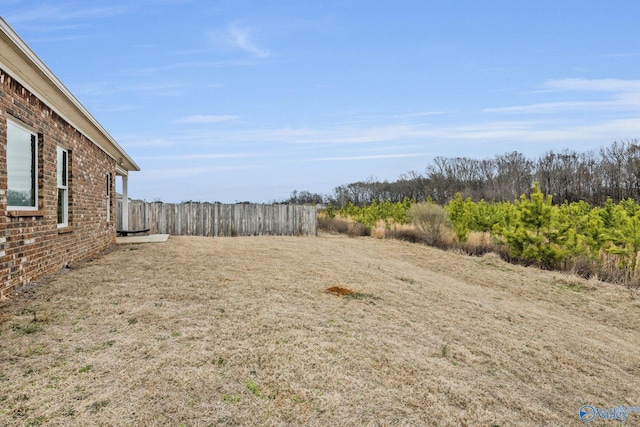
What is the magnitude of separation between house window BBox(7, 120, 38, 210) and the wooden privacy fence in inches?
434

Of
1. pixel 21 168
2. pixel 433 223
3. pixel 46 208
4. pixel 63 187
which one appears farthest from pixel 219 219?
pixel 21 168

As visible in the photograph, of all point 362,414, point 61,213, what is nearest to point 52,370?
point 362,414

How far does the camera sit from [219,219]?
19250mm

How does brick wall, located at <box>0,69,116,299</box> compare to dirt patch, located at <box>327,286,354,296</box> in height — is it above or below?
above

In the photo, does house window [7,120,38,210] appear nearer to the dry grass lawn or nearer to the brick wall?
the brick wall

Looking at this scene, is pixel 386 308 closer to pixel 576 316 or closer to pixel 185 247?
pixel 576 316

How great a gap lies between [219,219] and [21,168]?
12.8m

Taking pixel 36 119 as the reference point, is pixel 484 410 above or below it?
below

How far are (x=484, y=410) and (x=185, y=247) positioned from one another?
9.60 meters

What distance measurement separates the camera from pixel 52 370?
11.8 feet

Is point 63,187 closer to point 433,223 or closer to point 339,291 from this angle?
point 339,291

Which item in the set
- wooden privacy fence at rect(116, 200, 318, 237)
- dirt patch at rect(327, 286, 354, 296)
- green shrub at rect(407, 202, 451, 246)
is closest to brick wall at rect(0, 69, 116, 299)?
dirt patch at rect(327, 286, 354, 296)

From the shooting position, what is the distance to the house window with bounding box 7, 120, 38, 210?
19.9ft

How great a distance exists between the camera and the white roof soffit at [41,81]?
5.06 m
